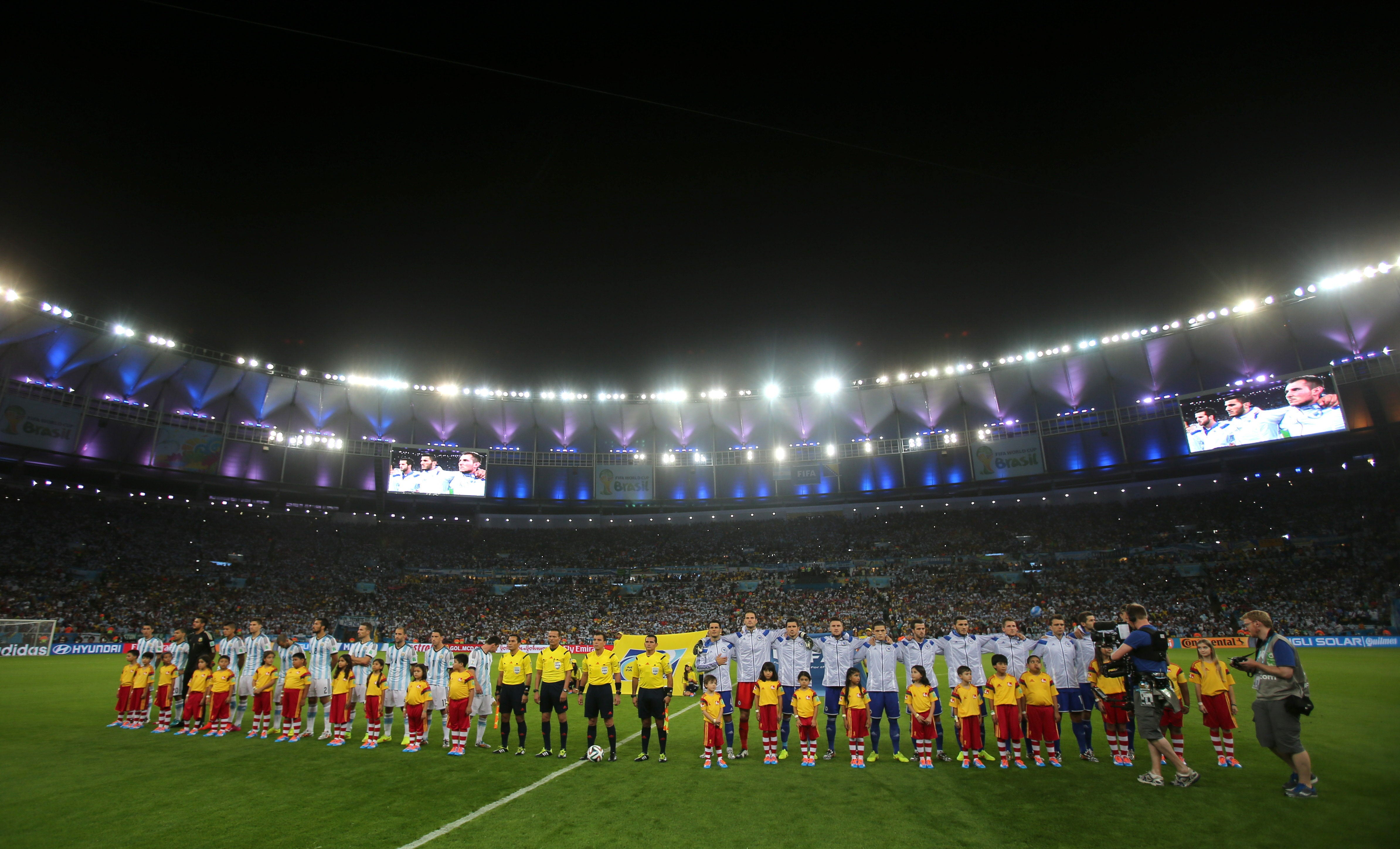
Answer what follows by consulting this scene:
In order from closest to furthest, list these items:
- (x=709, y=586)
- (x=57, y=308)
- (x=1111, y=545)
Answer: (x=57, y=308)
(x=1111, y=545)
(x=709, y=586)

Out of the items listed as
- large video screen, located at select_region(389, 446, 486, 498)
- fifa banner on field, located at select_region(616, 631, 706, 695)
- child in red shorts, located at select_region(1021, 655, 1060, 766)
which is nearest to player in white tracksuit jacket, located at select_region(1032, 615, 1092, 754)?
child in red shorts, located at select_region(1021, 655, 1060, 766)

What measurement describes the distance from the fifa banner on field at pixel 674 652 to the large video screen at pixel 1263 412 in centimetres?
3681

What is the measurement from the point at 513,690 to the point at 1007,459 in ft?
144

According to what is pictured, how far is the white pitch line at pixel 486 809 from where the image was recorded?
21.9 feet

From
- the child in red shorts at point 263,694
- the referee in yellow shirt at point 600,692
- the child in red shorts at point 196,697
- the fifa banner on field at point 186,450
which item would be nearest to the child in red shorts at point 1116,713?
the referee in yellow shirt at point 600,692

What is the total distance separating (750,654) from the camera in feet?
37.0

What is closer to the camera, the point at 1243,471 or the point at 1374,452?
the point at 1374,452

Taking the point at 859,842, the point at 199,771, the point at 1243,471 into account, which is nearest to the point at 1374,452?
the point at 1243,471

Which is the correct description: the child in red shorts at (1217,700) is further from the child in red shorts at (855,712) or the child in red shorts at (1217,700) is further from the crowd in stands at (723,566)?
the crowd in stands at (723,566)

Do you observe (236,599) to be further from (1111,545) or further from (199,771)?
(1111,545)

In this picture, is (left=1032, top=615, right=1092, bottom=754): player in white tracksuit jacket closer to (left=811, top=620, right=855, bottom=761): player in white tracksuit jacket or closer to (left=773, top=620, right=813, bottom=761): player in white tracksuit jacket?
(left=811, top=620, right=855, bottom=761): player in white tracksuit jacket

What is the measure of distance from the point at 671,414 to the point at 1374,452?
4592 centimetres

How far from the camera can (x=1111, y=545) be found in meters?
43.8

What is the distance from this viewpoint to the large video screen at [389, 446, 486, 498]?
47188 millimetres
